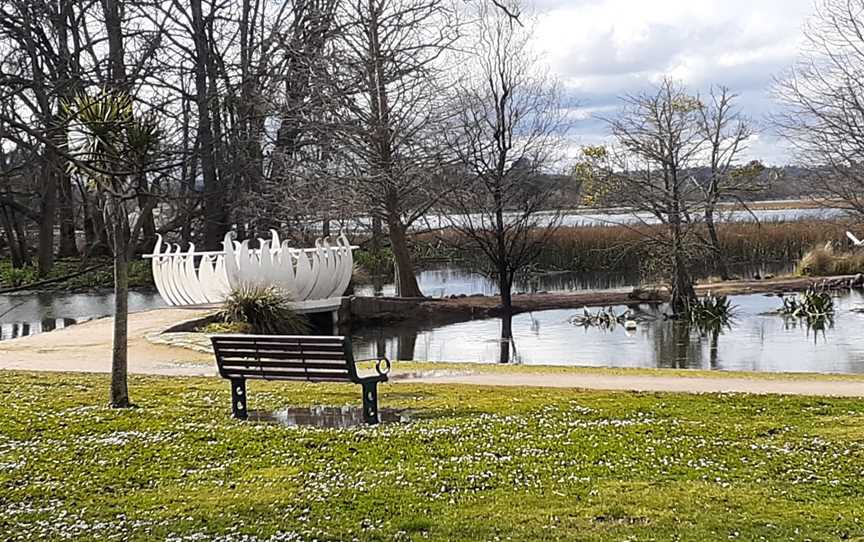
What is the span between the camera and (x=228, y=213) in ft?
111

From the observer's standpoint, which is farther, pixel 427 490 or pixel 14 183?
pixel 14 183

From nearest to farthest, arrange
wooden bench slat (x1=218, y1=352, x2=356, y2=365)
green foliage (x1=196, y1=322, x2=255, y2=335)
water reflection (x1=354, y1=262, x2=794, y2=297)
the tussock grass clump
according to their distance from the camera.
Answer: wooden bench slat (x1=218, y1=352, x2=356, y2=365), green foliage (x1=196, y1=322, x2=255, y2=335), water reflection (x1=354, y1=262, x2=794, y2=297), the tussock grass clump

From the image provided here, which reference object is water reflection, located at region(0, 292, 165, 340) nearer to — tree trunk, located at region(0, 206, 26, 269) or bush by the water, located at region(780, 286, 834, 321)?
tree trunk, located at region(0, 206, 26, 269)

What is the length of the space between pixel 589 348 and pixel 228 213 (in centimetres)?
1703

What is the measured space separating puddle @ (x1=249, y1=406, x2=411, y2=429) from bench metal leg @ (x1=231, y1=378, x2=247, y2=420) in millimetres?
103

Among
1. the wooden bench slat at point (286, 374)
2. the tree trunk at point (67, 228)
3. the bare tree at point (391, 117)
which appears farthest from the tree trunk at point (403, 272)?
the wooden bench slat at point (286, 374)

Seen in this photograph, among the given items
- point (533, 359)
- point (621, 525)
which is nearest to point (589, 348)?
point (533, 359)

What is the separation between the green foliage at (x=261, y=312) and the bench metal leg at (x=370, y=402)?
10.6m

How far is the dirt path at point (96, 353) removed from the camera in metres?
14.2

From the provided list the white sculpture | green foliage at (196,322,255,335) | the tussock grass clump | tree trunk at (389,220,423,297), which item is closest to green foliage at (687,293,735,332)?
tree trunk at (389,220,423,297)

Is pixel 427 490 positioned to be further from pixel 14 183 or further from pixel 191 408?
pixel 14 183

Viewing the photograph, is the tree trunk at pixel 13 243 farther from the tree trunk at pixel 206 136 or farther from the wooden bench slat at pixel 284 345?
the wooden bench slat at pixel 284 345

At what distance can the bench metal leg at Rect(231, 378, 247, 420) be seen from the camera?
9.35 metres

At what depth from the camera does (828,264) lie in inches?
1379
